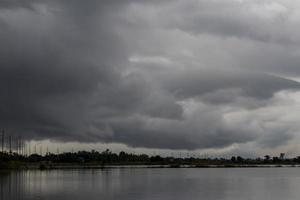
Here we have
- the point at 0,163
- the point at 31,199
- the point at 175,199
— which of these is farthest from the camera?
the point at 0,163

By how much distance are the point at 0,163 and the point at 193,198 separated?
13525 centimetres

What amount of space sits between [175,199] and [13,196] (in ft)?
82.5

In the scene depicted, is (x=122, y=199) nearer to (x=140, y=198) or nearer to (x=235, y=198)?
(x=140, y=198)

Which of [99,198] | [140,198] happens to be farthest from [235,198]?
[99,198]

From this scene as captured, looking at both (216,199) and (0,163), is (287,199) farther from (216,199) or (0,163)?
(0,163)

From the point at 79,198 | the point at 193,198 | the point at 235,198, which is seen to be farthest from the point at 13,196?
the point at 235,198

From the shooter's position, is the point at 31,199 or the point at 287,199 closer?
the point at 31,199

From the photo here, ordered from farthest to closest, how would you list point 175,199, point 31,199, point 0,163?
point 0,163
point 175,199
point 31,199

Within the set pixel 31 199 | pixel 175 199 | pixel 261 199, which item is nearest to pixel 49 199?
pixel 31 199

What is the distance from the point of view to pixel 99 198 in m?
75.4

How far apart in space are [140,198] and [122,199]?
3461mm

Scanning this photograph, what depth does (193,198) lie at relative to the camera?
7806 centimetres

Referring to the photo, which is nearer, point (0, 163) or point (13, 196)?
point (13, 196)

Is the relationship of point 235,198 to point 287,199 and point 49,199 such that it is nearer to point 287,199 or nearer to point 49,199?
point 287,199
